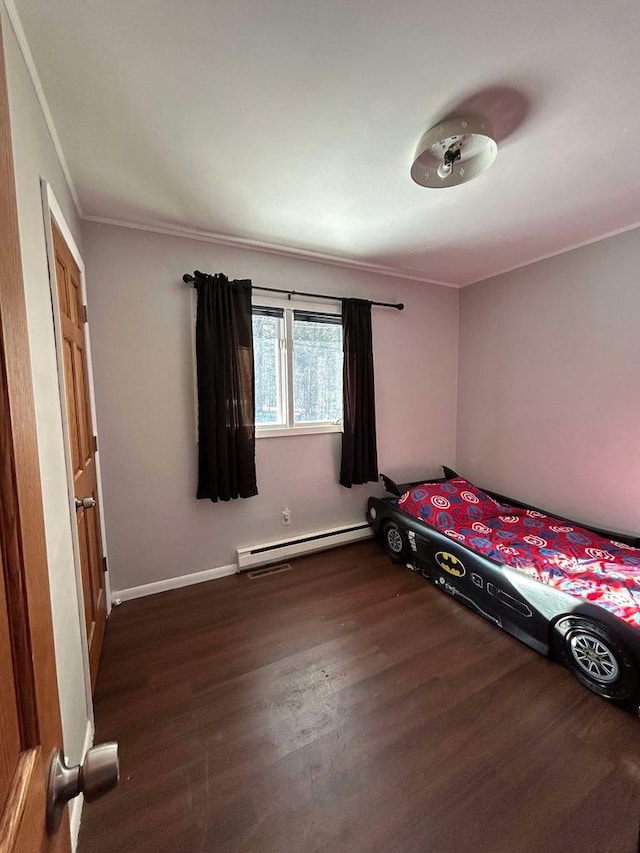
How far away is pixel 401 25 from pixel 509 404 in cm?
272

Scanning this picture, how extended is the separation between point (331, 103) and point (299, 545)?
8.87 ft

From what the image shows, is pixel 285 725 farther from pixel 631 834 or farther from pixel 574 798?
pixel 631 834

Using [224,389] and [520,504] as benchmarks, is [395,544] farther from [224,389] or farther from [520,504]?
[224,389]

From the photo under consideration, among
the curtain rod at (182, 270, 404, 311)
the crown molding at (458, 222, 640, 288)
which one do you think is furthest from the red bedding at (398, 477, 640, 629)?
the crown molding at (458, 222, 640, 288)

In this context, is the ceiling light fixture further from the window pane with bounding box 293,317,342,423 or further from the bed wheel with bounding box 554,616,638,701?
the bed wheel with bounding box 554,616,638,701

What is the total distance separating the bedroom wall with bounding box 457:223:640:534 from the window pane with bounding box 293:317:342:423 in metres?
1.47

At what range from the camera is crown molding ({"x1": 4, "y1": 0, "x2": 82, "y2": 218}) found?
0.98m

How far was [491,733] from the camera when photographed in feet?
4.57

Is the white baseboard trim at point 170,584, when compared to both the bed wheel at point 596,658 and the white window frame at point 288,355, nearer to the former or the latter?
the white window frame at point 288,355

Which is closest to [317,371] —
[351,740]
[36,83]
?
[36,83]

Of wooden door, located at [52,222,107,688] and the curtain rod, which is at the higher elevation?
the curtain rod

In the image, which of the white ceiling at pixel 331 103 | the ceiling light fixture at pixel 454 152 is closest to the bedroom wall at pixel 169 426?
the white ceiling at pixel 331 103

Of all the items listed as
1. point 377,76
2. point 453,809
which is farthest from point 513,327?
point 453,809

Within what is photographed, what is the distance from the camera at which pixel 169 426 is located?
2348 mm
